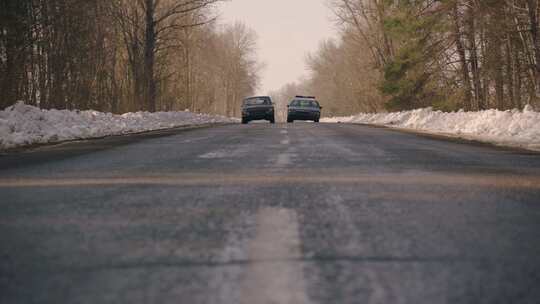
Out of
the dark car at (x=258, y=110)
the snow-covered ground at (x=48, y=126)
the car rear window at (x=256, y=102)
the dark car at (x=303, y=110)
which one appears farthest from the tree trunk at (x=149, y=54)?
the snow-covered ground at (x=48, y=126)

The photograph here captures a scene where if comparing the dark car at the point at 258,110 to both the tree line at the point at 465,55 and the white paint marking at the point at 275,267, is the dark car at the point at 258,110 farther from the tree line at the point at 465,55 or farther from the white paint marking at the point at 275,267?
the white paint marking at the point at 275,267

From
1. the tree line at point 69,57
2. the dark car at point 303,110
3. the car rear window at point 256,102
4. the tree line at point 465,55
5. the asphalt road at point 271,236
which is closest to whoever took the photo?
the asphalt road at point 271,236

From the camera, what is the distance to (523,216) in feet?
13.8

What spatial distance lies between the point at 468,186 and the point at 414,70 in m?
26.5

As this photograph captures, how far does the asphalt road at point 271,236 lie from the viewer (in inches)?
99.2

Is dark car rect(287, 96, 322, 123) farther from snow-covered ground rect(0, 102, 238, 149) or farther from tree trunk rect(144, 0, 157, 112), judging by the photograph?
snow-covered ground rect(0, 102, 238, 149)

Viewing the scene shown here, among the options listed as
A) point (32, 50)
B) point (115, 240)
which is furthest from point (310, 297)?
point (32, 50)

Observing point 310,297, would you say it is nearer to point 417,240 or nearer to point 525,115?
point 417,240

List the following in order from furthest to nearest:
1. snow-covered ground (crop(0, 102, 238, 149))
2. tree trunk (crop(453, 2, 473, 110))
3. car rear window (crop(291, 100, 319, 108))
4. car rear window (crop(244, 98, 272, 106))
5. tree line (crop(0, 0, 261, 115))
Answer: car rear window (crop(291, 100, 319, 108))
car rear window (crop(244, 98, 272, 106))
tree trunk (crop(453, 2, 473, 110))
tree line (crop(0, 0, 261, 115))
snow-covered ground (crop(0, 102, 238, 149))

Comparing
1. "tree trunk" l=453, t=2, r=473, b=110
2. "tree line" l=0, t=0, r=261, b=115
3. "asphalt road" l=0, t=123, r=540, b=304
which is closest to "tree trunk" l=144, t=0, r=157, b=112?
"tree line" l=0, t=0, r=261, b=115

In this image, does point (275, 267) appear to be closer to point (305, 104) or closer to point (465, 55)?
point (465, 55)

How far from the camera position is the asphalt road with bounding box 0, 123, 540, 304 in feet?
8.27

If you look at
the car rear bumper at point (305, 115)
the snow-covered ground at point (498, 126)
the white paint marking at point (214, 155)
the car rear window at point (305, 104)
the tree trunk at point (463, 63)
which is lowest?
the white paint marking at point (214, 155)

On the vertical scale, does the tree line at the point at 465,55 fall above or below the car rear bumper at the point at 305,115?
above
